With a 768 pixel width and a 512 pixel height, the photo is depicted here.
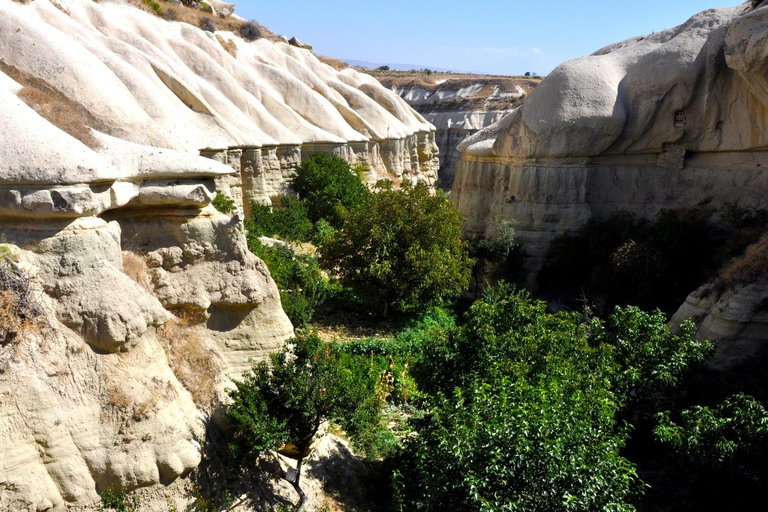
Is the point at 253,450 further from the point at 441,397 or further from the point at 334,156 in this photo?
the point at 334,156

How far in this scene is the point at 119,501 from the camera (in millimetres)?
8703

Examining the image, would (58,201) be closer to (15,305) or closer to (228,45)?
(15,305)

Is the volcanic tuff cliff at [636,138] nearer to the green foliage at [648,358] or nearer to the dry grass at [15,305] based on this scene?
the green foliage at [648,358]

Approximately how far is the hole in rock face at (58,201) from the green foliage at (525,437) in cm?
604

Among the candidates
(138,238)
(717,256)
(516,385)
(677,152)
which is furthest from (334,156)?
(516,385)

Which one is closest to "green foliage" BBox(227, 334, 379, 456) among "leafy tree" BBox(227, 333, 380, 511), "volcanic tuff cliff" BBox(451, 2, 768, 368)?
"leafy tree" BBox(227, 333, 380, 511)

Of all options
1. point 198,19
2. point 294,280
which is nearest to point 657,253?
point 294,280

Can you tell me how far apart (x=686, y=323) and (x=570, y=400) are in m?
4.70

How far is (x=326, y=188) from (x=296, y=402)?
815 inches

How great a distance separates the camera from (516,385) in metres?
9.27

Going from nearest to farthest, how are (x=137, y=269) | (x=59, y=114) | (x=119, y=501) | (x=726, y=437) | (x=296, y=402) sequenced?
(x=119, y=501) < (x=726, y=437) < (x=137, y=269) < (x=296, y=402) < (x=59, y=114)

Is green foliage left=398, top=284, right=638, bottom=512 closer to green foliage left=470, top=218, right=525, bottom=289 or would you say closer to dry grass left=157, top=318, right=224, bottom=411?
dry grass left=157, top=318, right=224, bottom=411

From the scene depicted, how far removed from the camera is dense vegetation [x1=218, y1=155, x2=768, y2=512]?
8391mm

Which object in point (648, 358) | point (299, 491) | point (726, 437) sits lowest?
point (299, 491)
